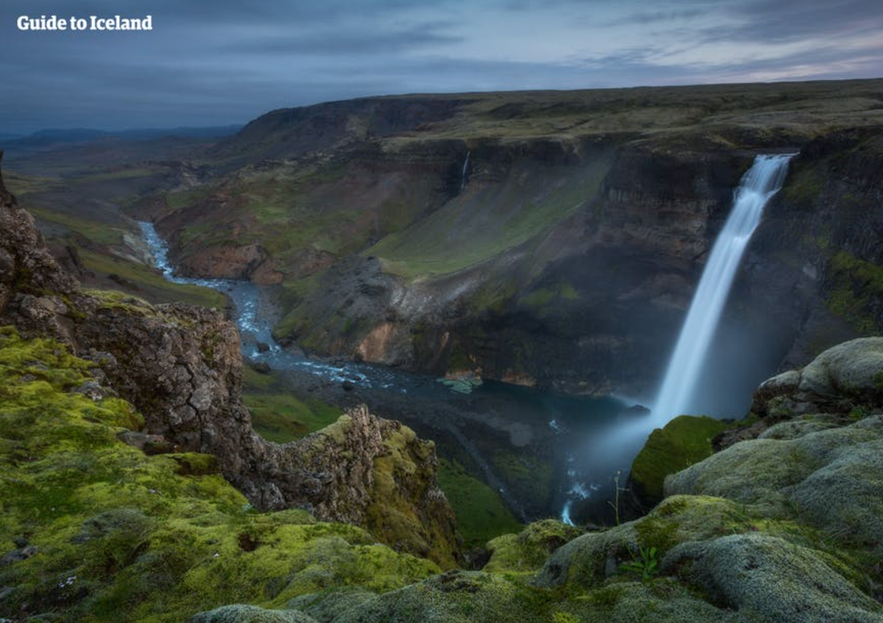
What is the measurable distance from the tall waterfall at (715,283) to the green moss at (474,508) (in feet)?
96.1

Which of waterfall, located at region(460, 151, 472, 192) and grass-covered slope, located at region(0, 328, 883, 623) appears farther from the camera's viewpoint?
waterfall, located at region(460, 151, 472, 192)

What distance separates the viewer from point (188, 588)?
14219mm

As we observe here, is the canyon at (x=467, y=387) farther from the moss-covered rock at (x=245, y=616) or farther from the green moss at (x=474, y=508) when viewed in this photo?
the green moss at (x=474, y=508)

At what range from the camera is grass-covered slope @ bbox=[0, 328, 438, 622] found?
13469mm

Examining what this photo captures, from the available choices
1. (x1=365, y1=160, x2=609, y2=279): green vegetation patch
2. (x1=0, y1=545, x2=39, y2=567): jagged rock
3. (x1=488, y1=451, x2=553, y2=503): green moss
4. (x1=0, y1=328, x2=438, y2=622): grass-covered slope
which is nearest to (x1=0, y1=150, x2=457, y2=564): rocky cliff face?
(x1=0, y1=328, x2=438, y2=622): grass-covered slope

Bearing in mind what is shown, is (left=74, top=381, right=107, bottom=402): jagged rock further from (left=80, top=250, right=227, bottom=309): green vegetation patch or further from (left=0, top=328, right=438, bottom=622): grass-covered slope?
(left=80, top=250, right=227, bottom=309): green vegetation patch

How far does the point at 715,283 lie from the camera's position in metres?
76.1

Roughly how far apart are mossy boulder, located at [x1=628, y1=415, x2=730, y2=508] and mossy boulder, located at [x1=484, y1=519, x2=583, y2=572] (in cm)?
2119

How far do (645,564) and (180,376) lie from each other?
21976 millimetres

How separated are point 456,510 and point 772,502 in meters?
41.0

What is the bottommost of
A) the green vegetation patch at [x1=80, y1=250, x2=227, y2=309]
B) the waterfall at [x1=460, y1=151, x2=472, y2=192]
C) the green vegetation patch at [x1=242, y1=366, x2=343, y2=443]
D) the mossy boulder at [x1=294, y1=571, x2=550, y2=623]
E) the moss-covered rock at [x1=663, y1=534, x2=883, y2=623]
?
the green vegetation patch at [x1=242, y1=366, x2=343, y2=443]

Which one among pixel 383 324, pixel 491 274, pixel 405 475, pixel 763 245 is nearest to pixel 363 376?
pixel 383 324

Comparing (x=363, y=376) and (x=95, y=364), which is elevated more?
(x=95, y=364)

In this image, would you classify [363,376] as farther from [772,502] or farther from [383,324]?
[772,502]
